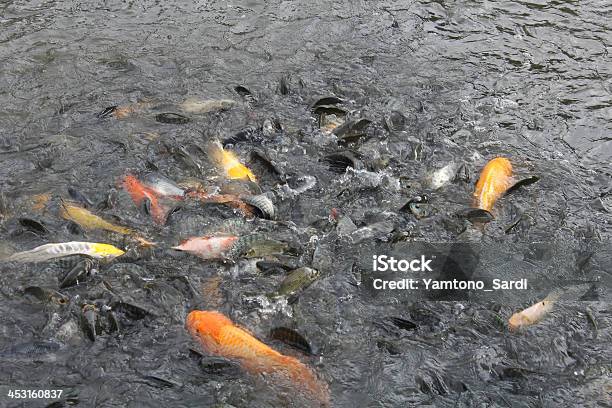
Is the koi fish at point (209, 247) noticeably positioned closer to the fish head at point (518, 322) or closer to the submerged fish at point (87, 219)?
the submerged fish at point (87, 219)

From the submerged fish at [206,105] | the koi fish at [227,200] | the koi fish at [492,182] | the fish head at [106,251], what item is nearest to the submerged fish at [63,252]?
the fish head at [106,251]

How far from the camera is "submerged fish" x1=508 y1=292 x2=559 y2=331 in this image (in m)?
5.96

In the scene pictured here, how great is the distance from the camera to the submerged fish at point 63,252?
640 cm

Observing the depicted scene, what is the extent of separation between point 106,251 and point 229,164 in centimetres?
199

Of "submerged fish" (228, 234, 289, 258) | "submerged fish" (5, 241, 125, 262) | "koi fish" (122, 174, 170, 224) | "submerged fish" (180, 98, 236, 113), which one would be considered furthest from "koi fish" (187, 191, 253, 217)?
"submerged fish" (180, 98, 236, 113)

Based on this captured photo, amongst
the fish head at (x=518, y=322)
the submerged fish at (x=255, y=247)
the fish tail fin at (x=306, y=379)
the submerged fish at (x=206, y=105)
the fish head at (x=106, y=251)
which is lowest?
the fish head at (x=518, y=322)

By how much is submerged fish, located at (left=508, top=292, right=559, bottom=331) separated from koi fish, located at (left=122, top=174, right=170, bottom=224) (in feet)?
12.3

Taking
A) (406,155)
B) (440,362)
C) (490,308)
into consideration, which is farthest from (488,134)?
(440,362)

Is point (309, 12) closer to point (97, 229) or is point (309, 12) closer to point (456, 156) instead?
point (456, 156)

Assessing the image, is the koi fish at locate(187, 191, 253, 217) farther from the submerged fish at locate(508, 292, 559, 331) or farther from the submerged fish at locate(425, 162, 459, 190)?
the submerged fish at locate(508, 292, 559, 331)

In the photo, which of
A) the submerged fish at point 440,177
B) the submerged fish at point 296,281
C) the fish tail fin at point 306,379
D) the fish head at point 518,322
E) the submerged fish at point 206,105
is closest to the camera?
the fish tail fin at point 306,379

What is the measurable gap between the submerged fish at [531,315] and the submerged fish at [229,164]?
11.1 ft

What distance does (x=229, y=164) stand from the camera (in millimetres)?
7840

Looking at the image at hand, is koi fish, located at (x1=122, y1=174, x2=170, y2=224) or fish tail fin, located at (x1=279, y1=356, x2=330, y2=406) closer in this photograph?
fish tail fin, located at (x1=279, y1=356, x2=330, y2=406)
